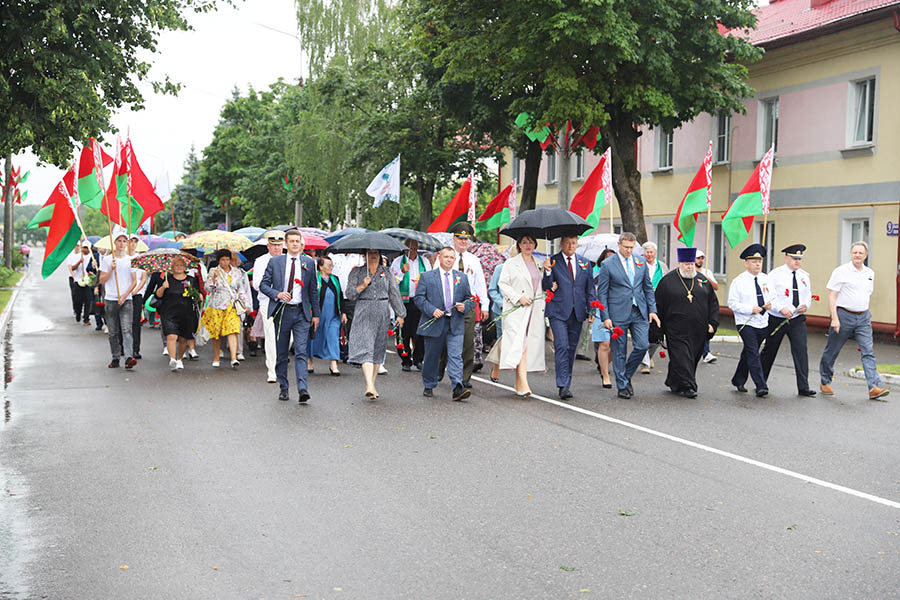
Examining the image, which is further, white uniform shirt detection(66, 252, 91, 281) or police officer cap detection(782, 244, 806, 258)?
white uniform shirt detection(66, 252, 91, 281)

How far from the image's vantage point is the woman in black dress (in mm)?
14562

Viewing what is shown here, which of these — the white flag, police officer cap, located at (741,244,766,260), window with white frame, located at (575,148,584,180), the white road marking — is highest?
window with white frame, located at (575,148,584,180)

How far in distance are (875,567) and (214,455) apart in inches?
201

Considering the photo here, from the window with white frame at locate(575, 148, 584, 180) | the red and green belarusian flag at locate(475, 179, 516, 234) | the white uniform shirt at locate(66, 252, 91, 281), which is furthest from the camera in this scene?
the window with white frame at locate(575, 148, 584, 180)

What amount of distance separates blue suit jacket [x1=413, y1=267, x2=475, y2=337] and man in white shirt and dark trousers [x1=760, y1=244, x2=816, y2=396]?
12.3ft

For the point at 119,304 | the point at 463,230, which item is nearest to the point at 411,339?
the point at 463,230

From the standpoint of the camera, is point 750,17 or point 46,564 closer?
point 46,564

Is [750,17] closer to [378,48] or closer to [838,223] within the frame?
[838,223]

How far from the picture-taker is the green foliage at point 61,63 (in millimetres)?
17438

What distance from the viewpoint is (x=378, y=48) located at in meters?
38.8

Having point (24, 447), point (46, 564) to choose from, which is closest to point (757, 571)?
point (46, 564)

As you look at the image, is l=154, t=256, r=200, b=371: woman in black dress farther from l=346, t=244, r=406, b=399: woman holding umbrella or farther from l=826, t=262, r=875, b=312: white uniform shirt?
l=826, t=262, r=875, b=312: white uniform shirt

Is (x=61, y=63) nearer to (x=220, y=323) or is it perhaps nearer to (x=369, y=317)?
(x=220, y=323)

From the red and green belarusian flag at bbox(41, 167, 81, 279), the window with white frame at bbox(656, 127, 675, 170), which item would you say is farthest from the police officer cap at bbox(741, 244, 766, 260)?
the window with white frame at bbox(656, 127, 675, 170)
